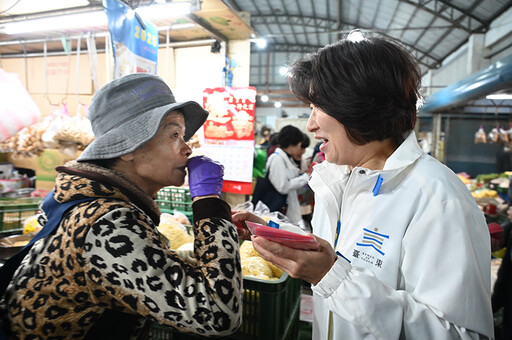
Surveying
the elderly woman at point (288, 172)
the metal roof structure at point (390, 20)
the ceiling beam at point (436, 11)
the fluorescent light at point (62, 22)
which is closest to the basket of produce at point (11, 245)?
the fluorescent light at point (62, 22)

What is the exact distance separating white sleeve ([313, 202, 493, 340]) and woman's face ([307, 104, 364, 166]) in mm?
383

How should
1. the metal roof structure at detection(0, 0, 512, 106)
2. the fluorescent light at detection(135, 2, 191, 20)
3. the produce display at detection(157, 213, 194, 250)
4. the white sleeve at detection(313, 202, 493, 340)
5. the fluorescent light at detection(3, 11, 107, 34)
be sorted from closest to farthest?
1. the white sleeve at detection(313, 202, 493, 340)
2. the produce display at detection(157, 213, 194, 250)
3. the fluorescent light at detection(135, 2, 191, 20)
4. the fluorescent light at detection(3, 11, 107, 34)
5. the metal roof structure at detection(0, 0, 512, 106)

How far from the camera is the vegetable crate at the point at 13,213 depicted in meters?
2.65

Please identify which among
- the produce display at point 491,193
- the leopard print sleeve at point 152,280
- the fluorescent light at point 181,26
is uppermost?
the fluorescent light at point 181,26

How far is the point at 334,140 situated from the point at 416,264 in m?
0.54

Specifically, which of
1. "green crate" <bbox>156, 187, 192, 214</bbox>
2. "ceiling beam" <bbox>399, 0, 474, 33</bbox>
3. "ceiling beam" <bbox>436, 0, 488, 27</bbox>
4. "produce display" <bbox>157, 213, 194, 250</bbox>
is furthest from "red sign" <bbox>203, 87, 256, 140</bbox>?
"ceiling beam" <bbox>436, 0, 488, 27</bbox>

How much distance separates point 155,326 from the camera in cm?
184

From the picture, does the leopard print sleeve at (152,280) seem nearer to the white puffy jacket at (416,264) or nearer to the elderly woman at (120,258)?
the elderly woman at (120,258)

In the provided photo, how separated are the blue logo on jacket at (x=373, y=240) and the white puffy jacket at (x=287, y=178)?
9.52ft

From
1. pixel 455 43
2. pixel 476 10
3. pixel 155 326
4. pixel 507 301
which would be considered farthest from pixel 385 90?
pixel 455 43

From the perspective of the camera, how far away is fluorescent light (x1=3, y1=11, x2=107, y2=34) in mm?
2705

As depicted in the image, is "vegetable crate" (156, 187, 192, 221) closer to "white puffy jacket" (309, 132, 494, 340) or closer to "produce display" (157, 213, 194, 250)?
"produce display" (157, 213, 194, 250)

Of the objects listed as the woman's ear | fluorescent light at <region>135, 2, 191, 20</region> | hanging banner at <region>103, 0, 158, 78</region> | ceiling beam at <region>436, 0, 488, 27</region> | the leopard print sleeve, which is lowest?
the leopard print sleeve

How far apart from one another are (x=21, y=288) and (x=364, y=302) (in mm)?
1138
